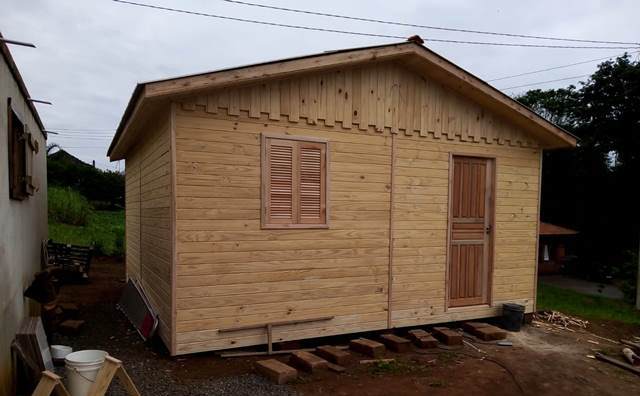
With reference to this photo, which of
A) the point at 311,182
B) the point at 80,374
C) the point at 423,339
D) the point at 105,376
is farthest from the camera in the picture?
the point at 423,339

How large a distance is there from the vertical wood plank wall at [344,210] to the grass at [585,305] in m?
2.92

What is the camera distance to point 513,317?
257 inches

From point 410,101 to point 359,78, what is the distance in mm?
877

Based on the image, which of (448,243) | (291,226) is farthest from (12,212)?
(448,243)

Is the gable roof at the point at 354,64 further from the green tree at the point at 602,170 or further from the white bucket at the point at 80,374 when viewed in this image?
the green tree at the point at 602,170

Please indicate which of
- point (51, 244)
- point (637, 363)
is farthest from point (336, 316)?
point (51, 244)

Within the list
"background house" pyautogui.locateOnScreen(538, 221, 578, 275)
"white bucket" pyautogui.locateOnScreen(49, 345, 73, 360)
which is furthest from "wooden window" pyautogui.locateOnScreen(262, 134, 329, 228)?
"background house" pyautogui.locateOnScreen(538, 221, 578, 275)

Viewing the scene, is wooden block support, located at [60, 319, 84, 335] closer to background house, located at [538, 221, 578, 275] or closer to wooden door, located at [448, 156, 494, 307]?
wooden door, located at [448, 156, 494, 307]

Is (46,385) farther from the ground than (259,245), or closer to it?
closer to it

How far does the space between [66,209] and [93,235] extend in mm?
2811

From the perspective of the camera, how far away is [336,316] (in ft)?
17.9

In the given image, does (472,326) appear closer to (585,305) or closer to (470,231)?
(470,231)

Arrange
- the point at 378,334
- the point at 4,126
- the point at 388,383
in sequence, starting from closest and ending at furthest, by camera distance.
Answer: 1. the point at 4,126
2. the point at 388,383
3. the point at 378,334

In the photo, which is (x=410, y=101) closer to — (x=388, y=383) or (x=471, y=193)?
(x=471, y=193)
